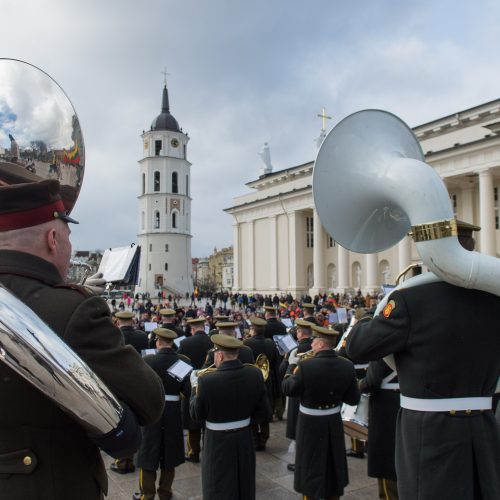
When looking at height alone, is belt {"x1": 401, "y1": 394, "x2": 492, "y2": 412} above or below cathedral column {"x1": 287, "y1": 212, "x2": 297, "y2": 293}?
below

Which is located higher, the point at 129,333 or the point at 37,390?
the point at 37,390

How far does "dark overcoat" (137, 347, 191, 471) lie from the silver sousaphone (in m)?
3.52

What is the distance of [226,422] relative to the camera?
14.0 ft

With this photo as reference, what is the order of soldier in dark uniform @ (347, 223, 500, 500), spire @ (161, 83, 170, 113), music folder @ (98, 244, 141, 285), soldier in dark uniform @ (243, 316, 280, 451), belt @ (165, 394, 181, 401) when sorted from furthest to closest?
spire @ (161, 83, 170, 113)
soldier in dark uniform @ (243, 316, 280, 451)
belt @ (165, 394, 181, 401)
music folder @ (98, 244, 141, 285)
soldier in dark uniform @ (347, 223, 500, 500)

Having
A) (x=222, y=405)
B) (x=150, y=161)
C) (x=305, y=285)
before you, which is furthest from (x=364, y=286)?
(x=150, y=161)

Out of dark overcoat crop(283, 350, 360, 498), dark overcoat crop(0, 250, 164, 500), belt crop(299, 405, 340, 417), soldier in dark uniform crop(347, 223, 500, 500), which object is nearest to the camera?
dark overcoat crop(0, 250, 164, 500)

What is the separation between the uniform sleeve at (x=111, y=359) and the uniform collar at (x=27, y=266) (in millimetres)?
187

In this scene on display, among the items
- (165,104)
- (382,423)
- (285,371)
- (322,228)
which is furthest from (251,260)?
(382,423)

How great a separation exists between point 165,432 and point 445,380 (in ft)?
11.7

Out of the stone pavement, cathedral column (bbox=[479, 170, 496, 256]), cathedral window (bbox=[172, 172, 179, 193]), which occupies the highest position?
cathedral window (bbox=[172, 172, 179, 193])

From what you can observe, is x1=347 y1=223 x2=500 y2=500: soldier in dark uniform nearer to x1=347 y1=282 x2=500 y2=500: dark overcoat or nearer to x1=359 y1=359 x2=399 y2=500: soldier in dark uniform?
x1=347 y1=282 x2=500 y2=500: dark overcoat

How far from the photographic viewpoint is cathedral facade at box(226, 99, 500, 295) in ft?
90.1

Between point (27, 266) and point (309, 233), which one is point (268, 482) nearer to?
point (27, 266)

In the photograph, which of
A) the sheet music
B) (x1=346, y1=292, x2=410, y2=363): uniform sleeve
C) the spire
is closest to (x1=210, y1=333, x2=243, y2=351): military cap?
the sheet music
